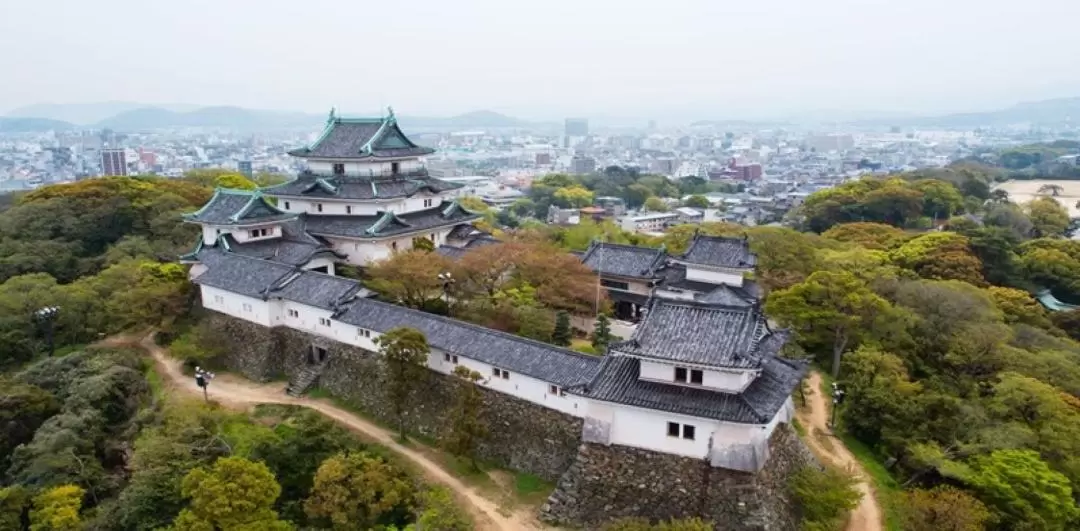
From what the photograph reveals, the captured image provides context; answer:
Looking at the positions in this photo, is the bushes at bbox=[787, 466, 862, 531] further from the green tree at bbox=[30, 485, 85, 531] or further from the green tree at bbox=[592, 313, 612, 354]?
the green tree at bbox=[30, 485, 85, 531]

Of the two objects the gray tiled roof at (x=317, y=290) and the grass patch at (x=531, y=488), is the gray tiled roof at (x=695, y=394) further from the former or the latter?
the gray tiled roof at (x=317, y=290)

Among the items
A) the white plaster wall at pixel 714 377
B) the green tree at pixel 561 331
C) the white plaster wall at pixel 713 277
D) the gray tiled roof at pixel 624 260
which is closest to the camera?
the white plaster wall at pixel 714 377

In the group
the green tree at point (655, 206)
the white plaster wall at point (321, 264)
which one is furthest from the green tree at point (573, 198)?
the white plaster wall at point (321, 264)

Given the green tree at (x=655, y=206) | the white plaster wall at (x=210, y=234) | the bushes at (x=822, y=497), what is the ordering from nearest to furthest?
the bushes at (x=822, y=497)
the white plaster wall at (x=210, y=234)
the green tree at (x=655, y=206)

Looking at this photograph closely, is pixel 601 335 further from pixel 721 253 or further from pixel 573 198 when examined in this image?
pixel 573 198

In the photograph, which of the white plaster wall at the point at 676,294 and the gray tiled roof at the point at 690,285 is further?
the white plaster wall at the point at 676,294

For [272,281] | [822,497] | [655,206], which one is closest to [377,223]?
[272,281]

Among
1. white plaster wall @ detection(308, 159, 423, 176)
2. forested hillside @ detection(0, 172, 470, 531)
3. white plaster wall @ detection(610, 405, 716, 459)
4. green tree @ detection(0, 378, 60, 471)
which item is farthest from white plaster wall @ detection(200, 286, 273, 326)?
white plaster wall @ detection(610, 405, 716, 459)
